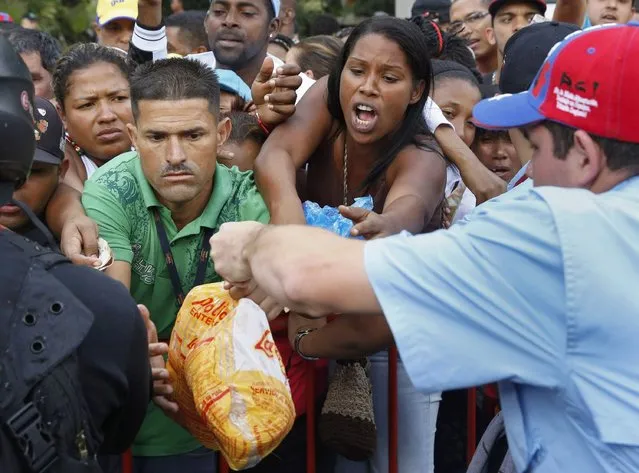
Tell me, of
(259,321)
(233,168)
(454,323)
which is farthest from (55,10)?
(454,323)

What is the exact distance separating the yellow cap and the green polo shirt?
10.5ft

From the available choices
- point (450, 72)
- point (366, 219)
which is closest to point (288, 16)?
point (450, 72)

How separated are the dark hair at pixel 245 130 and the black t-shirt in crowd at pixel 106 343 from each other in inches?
78.4

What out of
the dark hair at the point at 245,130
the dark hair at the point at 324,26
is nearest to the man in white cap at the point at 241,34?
the dark hair at the point at 245,130

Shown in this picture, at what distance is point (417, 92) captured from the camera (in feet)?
13.3

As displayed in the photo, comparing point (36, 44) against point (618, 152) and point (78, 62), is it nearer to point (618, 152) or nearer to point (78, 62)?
point (78, 62)

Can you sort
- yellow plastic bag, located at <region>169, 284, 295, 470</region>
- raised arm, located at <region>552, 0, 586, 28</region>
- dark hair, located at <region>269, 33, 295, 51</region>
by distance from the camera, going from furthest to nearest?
dark hair, located at <region>269, 33, 295, 51</region> → raised arm, located at <region>552, 0, 586, 28</region> → yellow plastic bag, located at <region>169, 284, 295, 470</region>

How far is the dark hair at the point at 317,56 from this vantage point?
588 cm

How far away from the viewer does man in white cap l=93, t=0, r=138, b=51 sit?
21.8ft

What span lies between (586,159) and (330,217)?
1.52 metres

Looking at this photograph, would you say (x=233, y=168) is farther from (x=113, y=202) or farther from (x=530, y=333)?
(x=530, y=333)

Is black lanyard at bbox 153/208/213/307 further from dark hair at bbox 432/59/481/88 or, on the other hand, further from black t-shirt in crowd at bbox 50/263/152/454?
dark hair at bbox 432/59/481/88

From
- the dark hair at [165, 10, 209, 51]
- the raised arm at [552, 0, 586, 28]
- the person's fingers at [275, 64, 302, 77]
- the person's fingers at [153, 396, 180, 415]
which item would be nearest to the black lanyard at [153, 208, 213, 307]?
the person's fingers at [153, 396, 180, 415]

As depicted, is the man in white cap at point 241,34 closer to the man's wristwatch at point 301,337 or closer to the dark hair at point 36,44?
the dark hair at point 36,44
